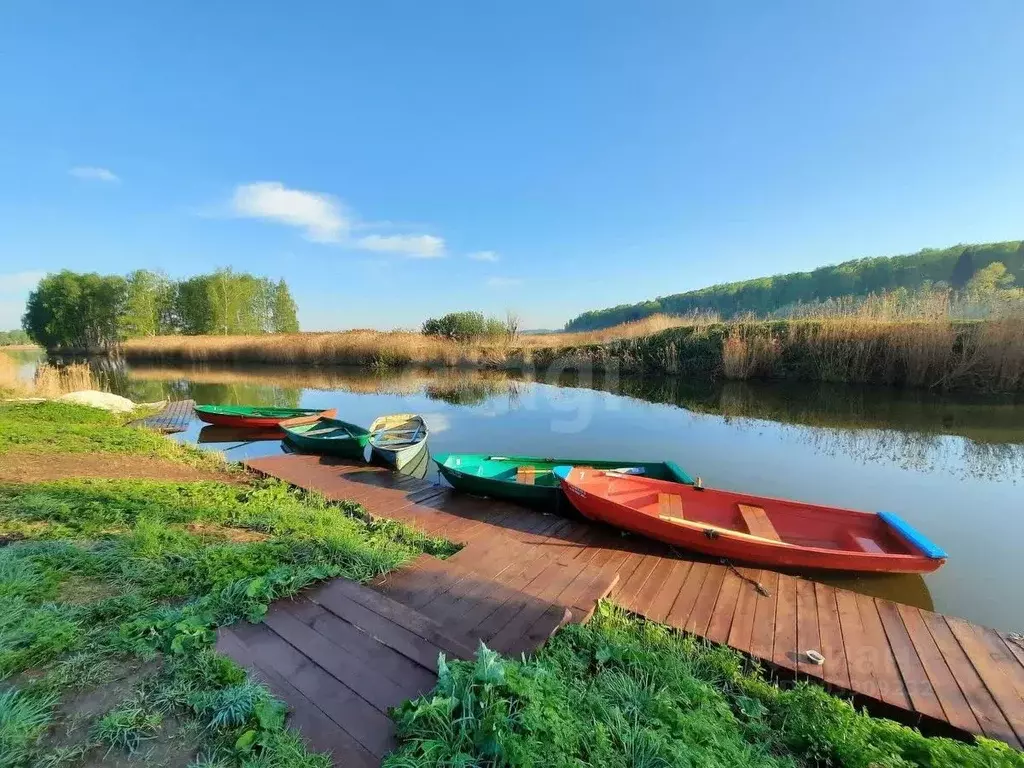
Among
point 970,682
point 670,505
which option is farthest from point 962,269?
point 970,682

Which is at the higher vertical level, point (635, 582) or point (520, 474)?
point (520, 474)

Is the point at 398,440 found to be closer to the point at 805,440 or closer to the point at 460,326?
the point at 805,440

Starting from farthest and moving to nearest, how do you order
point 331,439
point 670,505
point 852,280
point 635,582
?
point 852,280 → point 331,439 → point 670,505 → point 635,582

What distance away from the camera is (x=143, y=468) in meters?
7.38

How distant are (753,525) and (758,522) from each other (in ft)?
0.36

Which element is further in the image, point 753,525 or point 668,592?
point 753,525

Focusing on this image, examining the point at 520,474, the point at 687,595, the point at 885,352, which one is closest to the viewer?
the point at 687,595

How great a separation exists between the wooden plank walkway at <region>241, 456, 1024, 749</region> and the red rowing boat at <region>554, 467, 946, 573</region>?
244 millimetres

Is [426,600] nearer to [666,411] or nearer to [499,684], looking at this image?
[499,684]

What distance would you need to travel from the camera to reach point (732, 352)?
1905cm

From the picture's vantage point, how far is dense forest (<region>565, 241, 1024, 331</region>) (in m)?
44.8

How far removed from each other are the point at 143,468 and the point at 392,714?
7744 mm

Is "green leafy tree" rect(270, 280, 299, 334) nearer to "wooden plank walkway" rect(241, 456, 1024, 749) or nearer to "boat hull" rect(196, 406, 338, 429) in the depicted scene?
"boat hull" rect(196, 406, 338, 429)

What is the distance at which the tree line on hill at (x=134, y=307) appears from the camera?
43.4 metres
